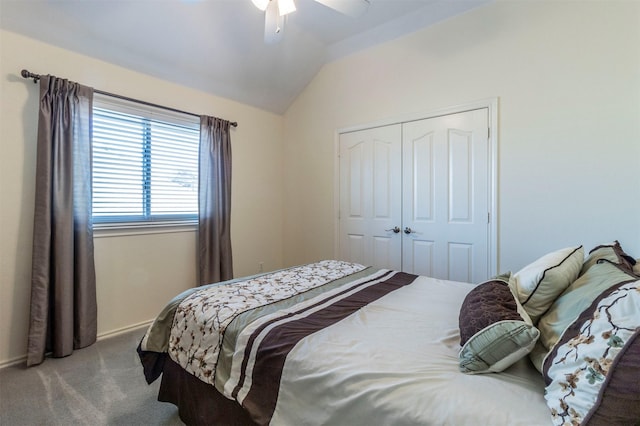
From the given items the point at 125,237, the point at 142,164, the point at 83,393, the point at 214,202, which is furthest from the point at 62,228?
the point at 214,202

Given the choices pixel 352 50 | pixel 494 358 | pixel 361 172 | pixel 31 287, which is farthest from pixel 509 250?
pixel 31 287

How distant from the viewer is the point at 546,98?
7.64 ft

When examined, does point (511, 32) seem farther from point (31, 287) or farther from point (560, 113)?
point (31, 287)

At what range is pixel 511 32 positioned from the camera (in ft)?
8.11

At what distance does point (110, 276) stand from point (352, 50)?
342cm

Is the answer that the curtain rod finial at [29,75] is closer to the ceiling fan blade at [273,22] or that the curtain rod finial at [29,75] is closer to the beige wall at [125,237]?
the beige wall at [125,237]

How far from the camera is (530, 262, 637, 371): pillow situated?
3.15ft

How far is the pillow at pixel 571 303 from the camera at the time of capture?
960mm

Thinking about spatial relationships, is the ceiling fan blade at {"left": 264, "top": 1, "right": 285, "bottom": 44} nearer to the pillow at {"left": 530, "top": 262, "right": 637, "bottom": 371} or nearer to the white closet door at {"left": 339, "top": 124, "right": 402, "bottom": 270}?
the white closet door at {"left": 339, "top": 124, "right": 402, "bottom": 270}

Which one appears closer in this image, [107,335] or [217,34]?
[107,335]

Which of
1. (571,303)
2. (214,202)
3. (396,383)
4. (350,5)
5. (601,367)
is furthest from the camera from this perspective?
(214,202)

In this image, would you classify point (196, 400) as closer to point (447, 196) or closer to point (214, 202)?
point (214, 202)

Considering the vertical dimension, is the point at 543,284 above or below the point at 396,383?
above

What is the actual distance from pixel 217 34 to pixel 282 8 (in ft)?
4.24
